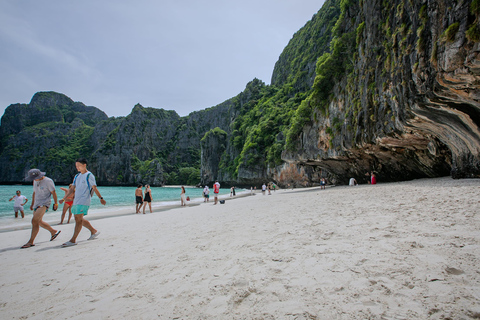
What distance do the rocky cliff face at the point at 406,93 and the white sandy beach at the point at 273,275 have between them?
17.8 ft

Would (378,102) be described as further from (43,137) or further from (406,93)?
(43,137)

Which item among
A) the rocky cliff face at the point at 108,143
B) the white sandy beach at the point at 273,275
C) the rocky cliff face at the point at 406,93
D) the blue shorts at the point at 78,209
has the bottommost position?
the white sandy beach at the point at 273,275

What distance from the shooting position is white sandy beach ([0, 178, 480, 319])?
1.97 meters

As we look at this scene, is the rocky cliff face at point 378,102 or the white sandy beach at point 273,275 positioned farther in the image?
the rocky cliff face at point 378,102

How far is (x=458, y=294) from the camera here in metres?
1.92

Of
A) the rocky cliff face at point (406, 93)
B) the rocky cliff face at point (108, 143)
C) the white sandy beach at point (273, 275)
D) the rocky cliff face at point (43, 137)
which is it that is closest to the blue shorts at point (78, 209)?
the white sandy beach at point (273, 275)

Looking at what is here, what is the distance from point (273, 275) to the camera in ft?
8.68

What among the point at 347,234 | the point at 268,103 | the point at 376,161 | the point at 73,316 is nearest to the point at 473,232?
the point at 347,234

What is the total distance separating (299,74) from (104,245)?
54.4 meters

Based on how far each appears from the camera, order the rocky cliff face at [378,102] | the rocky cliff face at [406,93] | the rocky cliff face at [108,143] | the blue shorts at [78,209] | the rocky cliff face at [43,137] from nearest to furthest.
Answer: the blue shorts at [78,209], the rocky cliff face at [406,93], the rocky cliff face at [378,102], the rocky cliff face at [108,143], the rocky cliff face at [43,137]

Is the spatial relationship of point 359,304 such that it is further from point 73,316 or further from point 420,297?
point 73,316

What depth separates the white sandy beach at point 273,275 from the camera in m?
1.97

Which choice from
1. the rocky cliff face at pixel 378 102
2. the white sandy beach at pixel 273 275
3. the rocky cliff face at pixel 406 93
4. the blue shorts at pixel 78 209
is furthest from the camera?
the rocky cliff face at pixel 378 102

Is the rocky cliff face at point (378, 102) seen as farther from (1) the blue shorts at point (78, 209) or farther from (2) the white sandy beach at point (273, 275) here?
(1) the blue shorts at point (78, 209)
